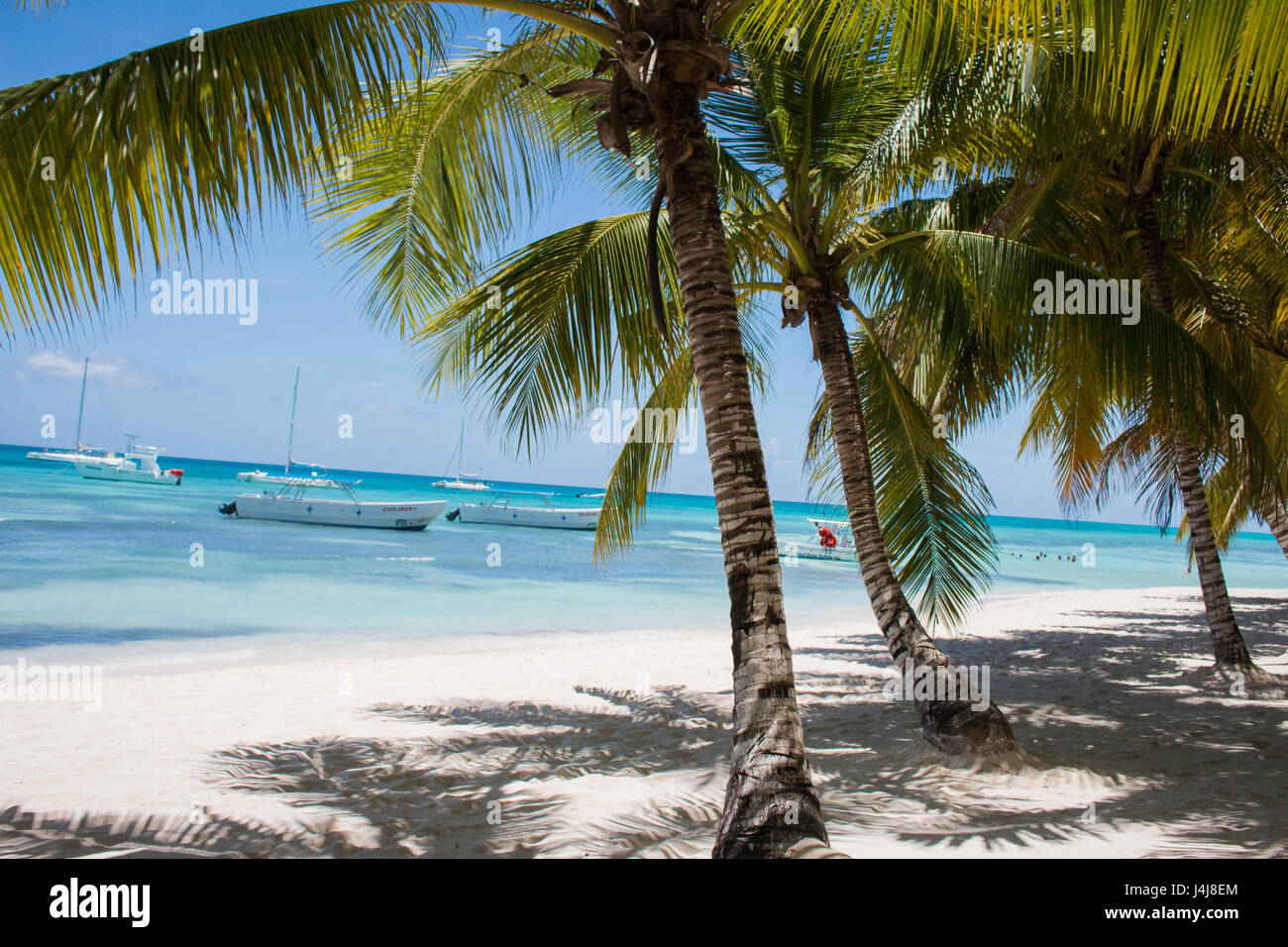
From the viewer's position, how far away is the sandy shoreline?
4.07 meters

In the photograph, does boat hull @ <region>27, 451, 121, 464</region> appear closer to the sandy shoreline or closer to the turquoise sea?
the turquoise sea

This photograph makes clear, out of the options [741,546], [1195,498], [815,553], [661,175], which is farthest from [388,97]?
[815,553]

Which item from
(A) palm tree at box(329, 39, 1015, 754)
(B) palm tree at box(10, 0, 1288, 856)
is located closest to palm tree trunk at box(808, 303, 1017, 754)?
(A) palm tree at box(329, 39, 1015, 754)

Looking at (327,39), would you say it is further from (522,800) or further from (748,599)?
(522,800)

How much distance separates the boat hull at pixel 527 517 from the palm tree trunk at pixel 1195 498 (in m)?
38.1

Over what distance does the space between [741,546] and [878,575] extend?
2737 millimetres

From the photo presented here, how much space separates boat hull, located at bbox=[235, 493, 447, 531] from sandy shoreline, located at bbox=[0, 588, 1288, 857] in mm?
27295

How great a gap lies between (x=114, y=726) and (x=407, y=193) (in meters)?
5.00

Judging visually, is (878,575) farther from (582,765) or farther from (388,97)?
(388,97)

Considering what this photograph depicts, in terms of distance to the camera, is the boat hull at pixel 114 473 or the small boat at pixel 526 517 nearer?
the small boat at pixel 526 517

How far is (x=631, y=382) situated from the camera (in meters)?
5.88

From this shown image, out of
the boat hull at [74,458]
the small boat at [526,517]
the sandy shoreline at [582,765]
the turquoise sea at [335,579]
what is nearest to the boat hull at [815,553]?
the turquoise sea at [335,579]

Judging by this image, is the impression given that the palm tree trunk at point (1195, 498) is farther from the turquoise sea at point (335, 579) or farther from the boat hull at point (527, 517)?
the boat hull at point (527, 517)

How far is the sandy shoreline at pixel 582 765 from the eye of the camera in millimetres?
4074
